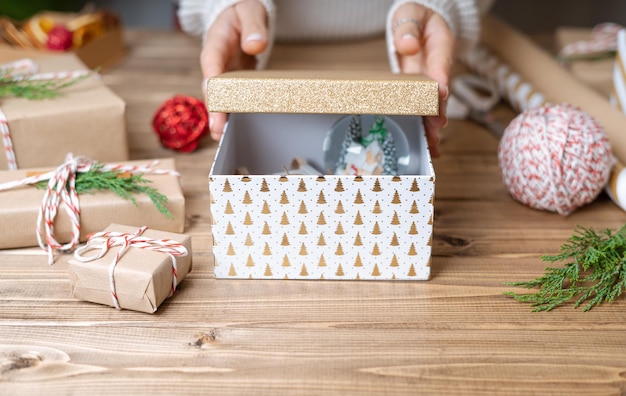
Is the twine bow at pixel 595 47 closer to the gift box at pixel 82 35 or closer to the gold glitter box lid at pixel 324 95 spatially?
the gold glitter box lid at pixel 324 95

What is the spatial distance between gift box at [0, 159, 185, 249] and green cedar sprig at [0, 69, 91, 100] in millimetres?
168

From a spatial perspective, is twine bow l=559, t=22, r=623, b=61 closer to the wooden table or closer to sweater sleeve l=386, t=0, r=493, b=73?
sweater sleeve l=386, t=0, r=493, b=73

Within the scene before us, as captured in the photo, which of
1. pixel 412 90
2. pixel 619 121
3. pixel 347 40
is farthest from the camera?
pixel 347 40

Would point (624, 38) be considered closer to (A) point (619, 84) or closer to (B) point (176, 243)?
(A) point (619, 84)

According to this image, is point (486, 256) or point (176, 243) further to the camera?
point (486, 256)

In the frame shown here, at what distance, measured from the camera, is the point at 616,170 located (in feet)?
3.43

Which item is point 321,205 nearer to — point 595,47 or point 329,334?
point 329,334

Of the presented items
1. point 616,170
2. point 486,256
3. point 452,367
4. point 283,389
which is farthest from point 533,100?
point 283,389

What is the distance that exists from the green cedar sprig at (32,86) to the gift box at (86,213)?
0.55 ft

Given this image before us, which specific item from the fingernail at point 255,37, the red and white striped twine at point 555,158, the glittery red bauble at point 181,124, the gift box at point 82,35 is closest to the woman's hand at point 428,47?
the red and white striped twine at point 555,158

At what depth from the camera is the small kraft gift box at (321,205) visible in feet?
2.66

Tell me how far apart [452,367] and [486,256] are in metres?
0.25

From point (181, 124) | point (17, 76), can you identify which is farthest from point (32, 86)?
point (181, 124)

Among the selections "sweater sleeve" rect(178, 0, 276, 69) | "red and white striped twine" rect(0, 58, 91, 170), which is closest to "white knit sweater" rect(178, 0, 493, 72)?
"sweater sleeve" rect(178, 0, 276, 69)
